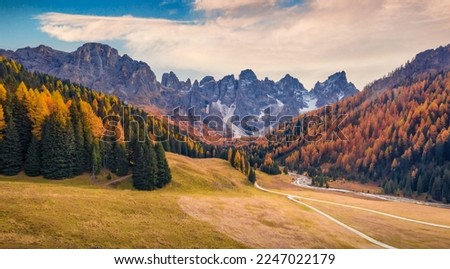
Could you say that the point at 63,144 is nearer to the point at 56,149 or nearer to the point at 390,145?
the point at 56,149

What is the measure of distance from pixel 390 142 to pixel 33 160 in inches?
4431

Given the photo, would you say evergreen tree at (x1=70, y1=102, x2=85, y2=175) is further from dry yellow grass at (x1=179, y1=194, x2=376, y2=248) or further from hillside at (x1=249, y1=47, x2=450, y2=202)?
hillside at (x1=249, y1=47, x2=450, y2=202)

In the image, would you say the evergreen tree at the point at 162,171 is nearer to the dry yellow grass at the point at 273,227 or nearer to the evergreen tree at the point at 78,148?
the evergreen tree at the point at 78,148

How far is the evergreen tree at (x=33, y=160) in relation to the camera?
36781 mm

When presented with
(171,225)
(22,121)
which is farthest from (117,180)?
(171,225)

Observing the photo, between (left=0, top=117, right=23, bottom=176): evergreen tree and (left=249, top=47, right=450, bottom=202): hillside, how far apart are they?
71.1 meters

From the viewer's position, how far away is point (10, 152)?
35.5 metres

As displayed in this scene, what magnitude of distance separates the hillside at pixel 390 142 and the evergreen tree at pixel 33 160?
6912 cm

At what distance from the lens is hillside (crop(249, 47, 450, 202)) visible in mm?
90812

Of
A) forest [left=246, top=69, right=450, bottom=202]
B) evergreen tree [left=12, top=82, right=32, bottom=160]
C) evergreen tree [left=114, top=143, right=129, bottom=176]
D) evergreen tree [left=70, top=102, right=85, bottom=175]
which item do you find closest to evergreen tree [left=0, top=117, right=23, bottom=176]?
evergreen tree [left=12, top=82, right=32, bottom=160]

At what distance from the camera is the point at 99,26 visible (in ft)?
76.5

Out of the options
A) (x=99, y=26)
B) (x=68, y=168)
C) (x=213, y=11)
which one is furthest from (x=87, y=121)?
(x=213, y=11)
